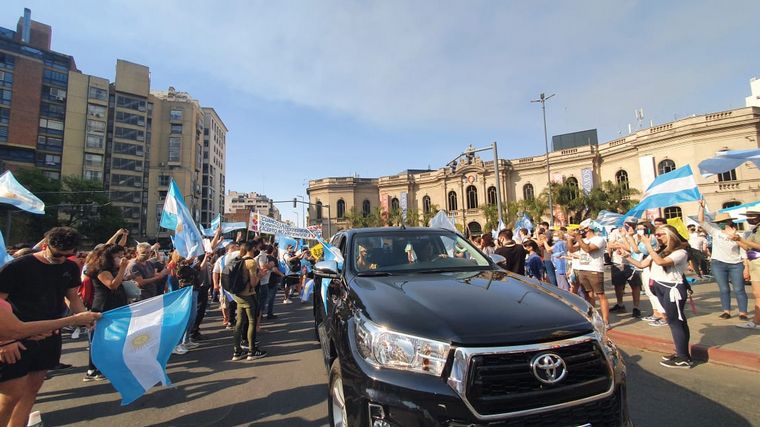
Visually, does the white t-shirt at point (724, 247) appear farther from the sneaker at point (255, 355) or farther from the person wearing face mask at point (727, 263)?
the sneaker at point (255, 355)

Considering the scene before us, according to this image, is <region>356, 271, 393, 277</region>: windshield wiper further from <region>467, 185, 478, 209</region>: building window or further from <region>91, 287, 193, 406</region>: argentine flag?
<region>467, 185, 478, 209</region>: building window

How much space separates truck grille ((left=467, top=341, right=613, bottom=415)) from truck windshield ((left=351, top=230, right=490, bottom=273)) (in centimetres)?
155

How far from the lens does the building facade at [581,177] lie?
35125 millimetres

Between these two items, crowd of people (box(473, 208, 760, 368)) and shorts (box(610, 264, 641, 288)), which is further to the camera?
shorts (box(610, 264, 641, 288))

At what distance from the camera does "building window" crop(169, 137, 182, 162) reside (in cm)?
7188

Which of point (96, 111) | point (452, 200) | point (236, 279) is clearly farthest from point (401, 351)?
point (96, 111)

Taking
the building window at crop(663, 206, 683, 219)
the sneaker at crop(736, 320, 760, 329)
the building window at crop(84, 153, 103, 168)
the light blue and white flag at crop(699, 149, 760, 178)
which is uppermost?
the building window at crop(84, 153, 103, 168)

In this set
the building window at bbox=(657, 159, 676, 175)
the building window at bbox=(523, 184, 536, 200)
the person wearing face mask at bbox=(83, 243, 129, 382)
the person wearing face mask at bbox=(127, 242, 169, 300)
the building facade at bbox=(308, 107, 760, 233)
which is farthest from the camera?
the building window at bbox=(523, 184, 536, 200)

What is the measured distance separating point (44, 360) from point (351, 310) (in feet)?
8.69

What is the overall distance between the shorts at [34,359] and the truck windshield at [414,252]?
2.69 metres

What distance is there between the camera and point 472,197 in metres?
59.6

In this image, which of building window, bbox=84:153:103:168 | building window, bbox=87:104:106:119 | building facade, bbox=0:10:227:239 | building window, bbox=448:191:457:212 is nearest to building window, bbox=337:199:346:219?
building window, bbox=448:191:457:212

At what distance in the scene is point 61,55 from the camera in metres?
61.9

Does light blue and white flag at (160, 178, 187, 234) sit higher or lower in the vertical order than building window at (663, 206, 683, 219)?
lower
